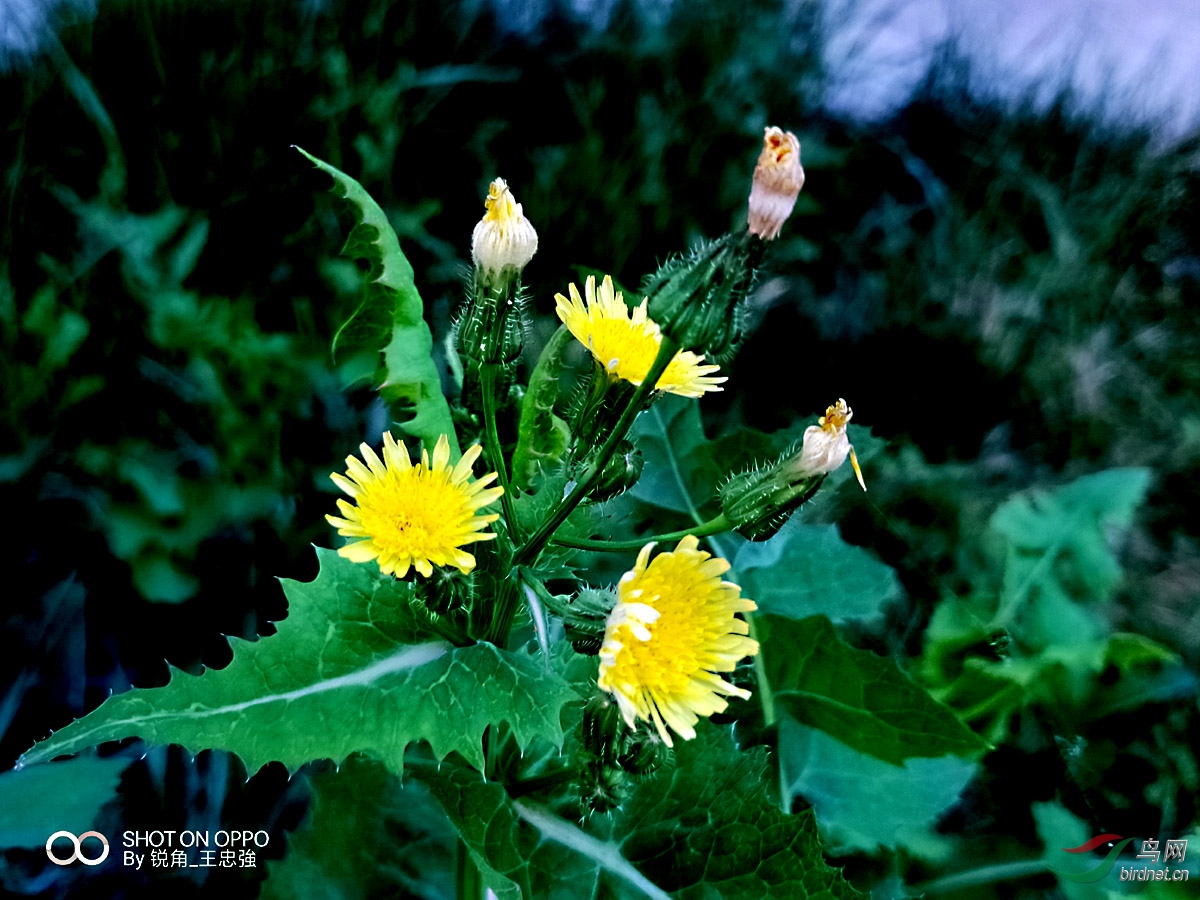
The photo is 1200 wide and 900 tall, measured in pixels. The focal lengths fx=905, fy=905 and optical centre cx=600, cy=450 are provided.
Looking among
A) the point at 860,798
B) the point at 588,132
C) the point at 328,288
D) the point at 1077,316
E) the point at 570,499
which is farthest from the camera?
the point at 1077,316

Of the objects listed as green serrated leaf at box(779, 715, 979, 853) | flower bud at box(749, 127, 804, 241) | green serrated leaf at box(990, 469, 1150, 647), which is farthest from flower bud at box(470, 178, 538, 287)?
green serrated leaf at box(990, 469, 1150, 647)

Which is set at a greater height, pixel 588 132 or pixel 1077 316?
pixel 588 132

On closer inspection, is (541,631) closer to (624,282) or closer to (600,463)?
(600,463)

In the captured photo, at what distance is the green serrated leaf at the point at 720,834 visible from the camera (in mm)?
437

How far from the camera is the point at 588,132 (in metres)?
0.93

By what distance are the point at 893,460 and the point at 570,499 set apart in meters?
0.63

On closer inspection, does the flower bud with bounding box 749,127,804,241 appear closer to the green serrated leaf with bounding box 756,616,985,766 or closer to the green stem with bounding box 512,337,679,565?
the green stem with bounding box 512,337,679,565

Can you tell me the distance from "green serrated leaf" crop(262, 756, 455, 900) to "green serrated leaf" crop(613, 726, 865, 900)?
18 centimetres

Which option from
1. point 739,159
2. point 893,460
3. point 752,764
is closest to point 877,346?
point 893,460

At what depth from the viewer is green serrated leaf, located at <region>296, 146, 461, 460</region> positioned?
0.45 metres

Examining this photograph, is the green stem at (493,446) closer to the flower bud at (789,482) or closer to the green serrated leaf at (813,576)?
the flower bud at (789,482)

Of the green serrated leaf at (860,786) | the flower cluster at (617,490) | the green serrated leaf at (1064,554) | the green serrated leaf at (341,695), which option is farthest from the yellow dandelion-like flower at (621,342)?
the green serrated leaf at (1064,554)

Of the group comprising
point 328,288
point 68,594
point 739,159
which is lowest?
point 68,594

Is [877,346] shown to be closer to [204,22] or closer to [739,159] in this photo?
[739,159]
